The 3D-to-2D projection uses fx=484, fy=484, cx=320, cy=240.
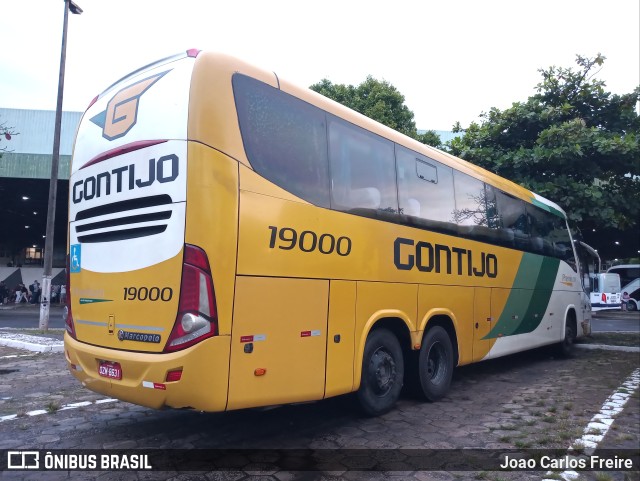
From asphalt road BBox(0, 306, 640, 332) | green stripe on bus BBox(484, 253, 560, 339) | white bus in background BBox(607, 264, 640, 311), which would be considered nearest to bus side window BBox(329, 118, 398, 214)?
green stripe on bus BBox(484, 253, 560, 339)

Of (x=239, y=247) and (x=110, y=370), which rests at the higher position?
(x=239, y=247)

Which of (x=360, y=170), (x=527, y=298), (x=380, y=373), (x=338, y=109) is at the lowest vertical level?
(x=380, y=373)

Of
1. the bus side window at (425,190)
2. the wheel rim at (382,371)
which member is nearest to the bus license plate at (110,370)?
the wheel rim at (382,371)

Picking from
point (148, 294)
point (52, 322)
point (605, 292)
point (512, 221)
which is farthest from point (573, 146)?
point (605, 292)

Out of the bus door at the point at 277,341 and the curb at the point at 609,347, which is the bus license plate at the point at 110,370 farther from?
the curb at the point at 609,347

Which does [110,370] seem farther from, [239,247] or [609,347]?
[609,347]

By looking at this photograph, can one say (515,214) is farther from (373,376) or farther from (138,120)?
(138,120)

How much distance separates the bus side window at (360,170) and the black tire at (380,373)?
1482 millimetres

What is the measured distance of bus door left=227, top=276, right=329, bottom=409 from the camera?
3.87m

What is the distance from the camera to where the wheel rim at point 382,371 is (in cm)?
537

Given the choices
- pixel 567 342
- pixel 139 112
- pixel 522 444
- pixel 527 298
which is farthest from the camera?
pixel 567 342

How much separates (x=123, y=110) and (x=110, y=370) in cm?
236

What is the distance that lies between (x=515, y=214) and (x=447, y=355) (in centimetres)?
348

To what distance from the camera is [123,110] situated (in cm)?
453
